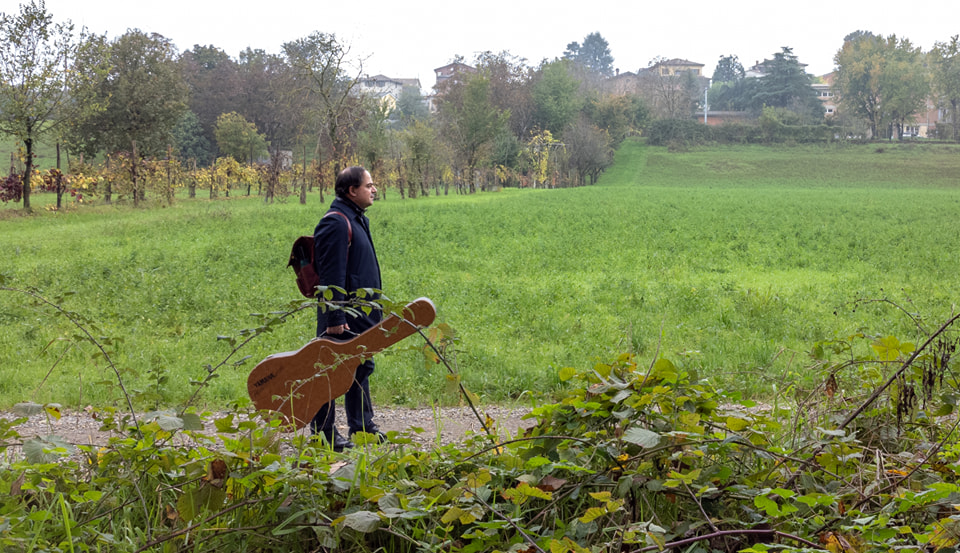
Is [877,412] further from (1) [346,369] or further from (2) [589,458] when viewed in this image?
(1) [346,369]

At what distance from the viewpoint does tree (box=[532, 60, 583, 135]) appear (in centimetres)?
7419

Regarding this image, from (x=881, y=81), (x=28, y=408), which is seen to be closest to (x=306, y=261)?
(x=28, y=408)

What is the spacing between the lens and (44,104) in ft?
87.4

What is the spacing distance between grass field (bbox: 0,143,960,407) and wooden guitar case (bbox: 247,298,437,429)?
0.18 metres

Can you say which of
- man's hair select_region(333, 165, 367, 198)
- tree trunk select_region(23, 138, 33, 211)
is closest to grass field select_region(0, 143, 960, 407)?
man's hair select_region(333, 165, 367, 198)

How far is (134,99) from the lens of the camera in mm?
36719

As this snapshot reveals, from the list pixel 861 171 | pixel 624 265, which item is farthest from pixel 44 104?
pixel 861 171

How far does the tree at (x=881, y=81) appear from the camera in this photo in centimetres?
7938

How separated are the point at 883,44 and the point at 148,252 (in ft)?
309

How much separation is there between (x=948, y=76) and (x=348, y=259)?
93.7 meters

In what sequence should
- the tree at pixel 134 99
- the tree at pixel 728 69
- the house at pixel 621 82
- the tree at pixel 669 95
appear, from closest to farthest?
the tree at pixel 134 99, the tree at pixel 669 95, the house at pixel 621 82, the tree at pixel 728 69

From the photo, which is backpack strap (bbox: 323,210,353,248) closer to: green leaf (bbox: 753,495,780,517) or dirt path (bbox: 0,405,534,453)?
dirt path (bbox: 0,405,534,453)

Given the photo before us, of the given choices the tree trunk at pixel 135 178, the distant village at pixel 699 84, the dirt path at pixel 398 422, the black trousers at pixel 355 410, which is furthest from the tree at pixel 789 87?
the black trousers at pixel 355 410

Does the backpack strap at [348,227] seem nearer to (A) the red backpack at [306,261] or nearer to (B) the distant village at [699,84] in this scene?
(A) the red backpack at [306,261]
